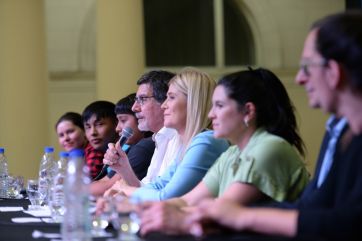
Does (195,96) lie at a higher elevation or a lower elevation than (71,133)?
higher

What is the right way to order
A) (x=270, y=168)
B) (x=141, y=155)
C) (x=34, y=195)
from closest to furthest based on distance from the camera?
(x=270, y=168), (x=34, y=195), (x=141, y=155)

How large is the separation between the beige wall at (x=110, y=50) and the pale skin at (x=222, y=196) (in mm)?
4481

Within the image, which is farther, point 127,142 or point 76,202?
point 127,142

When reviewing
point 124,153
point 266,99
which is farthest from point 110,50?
point 266,99

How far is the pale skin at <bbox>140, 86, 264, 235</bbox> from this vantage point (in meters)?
2.09

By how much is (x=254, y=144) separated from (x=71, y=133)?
318 centimetres

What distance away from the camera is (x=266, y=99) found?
2633mm

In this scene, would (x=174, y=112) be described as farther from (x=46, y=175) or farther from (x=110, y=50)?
(x=110, y=50)

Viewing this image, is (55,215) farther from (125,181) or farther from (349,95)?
(349,95)

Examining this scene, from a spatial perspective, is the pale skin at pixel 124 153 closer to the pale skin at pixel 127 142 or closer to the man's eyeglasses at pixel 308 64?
the pale skin at pixel 127 142

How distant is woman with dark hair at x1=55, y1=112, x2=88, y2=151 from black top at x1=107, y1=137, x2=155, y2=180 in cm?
134

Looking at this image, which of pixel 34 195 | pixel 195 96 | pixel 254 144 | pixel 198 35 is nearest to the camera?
pixel 254 144

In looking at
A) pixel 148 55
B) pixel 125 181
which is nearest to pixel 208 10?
pixel 148 55

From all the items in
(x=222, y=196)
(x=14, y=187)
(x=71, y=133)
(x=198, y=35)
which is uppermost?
(x=198, y=35)
